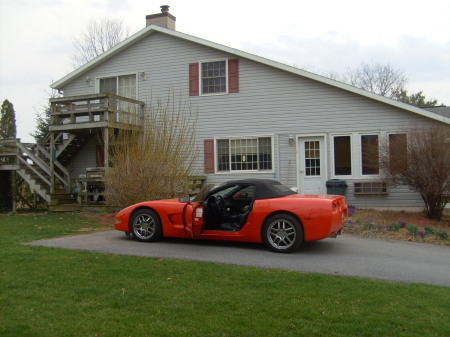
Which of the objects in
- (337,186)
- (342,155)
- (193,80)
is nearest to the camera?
(337,186)

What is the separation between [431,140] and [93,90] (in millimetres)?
13018

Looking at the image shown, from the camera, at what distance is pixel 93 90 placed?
1852cm

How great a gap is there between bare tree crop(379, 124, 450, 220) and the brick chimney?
1034 cm

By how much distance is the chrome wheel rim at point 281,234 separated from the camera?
7.36 metres

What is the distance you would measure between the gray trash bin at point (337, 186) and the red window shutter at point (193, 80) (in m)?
5.93

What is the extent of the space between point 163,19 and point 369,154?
9749mm

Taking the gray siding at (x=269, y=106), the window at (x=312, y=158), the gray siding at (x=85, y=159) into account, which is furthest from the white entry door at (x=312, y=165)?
the gray siding at (x=85, y=159)

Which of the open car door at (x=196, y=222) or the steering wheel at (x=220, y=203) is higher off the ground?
the steering wheel at (x=220, y=203)

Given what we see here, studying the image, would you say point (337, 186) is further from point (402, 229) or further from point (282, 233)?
point (282, 233)

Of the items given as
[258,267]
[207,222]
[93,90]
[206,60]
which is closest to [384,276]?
[258,267]

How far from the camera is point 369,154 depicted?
14.3 metres

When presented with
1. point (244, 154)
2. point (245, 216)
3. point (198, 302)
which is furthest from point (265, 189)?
point (244, 154)

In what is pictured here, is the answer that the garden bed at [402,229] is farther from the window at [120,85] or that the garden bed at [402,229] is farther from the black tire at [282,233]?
the window at [120,85]

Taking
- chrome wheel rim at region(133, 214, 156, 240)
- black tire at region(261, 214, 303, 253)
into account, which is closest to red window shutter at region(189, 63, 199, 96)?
chrome wheel rim at region(133, 214, 156, 240)
